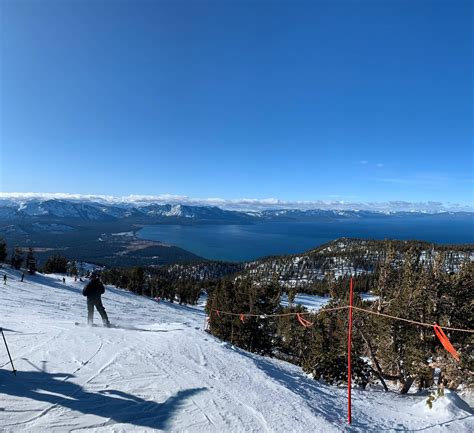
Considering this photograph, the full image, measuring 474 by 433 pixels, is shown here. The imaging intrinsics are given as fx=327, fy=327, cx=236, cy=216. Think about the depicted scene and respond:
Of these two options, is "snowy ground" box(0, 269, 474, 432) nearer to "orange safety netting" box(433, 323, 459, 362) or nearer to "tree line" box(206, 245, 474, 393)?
"orange safety netting" box(433, 323, 459, 362)

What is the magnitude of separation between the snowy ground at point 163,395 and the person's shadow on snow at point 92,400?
0.06 ft

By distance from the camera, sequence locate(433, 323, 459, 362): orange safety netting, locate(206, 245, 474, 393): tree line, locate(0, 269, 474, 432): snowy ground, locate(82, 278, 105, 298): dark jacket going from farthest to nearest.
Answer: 1. locate(82, 278, 105, 298): dark jacket
2. locate(206, 245, 474, 393): tree line
3. locate(433, 323, 459, 362): orange safety netting
4. locate(0, 269, 474, 432): snowy ground

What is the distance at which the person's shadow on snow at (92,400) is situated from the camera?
6.05m

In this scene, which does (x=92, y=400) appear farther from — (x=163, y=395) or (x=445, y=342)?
(x=445, y=342)

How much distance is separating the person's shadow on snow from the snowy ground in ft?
0.06

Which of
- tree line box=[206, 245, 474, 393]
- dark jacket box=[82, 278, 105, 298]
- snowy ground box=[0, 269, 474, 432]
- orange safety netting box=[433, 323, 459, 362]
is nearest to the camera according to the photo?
snowy ground box=[0, 269, 474, 432]

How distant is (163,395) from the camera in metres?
7.16

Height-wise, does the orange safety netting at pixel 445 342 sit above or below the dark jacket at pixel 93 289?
above

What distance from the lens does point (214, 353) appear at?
1100 cm

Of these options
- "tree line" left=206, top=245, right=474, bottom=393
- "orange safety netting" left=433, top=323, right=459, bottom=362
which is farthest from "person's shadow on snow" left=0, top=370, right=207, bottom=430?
"tree line" left=206, top=245, right=474, bottom=393

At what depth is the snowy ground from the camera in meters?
6.04

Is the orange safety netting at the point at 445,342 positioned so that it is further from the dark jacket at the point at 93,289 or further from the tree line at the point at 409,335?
the dark jacket at the point at 93,289

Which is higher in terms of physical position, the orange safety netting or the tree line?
the orange safety netting

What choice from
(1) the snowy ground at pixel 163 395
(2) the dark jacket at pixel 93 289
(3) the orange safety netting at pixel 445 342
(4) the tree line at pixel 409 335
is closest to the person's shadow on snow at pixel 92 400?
(1) the snowy ground at pixel 163 395
